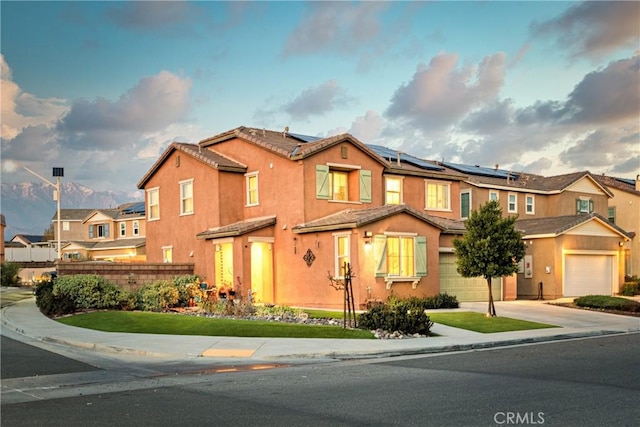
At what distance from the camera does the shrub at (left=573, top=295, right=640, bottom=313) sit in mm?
28016

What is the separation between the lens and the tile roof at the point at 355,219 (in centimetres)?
2702

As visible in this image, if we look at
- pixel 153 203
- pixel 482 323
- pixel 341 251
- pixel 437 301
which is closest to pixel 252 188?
pixel 341 251

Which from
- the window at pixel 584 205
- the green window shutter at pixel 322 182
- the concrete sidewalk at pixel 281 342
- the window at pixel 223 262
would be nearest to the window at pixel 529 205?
the window at pixel 584 205

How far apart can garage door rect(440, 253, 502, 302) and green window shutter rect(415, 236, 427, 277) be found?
224cm

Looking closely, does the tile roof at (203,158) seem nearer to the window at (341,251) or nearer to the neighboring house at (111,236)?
the window at (341,251)

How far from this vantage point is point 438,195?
119ft

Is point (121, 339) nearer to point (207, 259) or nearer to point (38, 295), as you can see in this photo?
point (38, 295)

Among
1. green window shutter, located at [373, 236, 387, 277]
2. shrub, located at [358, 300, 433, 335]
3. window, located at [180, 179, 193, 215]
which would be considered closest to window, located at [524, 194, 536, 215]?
green window shutter, located at [373, 236, 387, 277]

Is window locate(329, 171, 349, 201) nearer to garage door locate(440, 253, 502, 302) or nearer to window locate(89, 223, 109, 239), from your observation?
garage door locate(440, 253, 502, 302)

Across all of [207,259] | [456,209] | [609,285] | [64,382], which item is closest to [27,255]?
[207,259]

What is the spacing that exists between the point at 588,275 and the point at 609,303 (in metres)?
7.42

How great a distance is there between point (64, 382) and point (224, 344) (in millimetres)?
5415

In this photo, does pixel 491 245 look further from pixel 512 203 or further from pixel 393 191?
pixel 512 203

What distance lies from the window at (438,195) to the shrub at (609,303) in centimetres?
910
